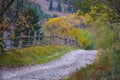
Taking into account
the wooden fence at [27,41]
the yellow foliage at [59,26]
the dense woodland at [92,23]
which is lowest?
the yellow foliage at [59,26]

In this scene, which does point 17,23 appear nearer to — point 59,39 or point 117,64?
point 117,64

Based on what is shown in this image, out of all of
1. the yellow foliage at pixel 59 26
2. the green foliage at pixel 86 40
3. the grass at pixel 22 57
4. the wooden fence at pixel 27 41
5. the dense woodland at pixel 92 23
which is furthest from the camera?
the yellow foliage at pixel 59 26

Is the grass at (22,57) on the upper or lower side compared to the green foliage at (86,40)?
upper

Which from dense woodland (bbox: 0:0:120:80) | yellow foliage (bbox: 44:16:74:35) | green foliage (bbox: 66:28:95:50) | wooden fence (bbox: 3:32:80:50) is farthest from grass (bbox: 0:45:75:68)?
yellow foliage (bbox: 44:16:74:35)

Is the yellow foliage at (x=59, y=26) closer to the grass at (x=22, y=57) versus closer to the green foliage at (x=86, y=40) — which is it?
the green foliage at (x=86, y=40)

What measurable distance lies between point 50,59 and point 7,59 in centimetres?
704

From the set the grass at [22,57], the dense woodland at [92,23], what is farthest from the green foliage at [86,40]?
the grass at [22,57]

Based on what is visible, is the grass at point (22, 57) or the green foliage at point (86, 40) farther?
the green foliage at point (86, 40)

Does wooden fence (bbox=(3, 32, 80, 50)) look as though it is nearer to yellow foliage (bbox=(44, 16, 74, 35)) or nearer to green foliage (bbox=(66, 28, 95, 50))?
green foliage (bbox=(66, 28, 95, 50))

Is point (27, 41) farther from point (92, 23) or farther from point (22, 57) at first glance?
point (92, 23)

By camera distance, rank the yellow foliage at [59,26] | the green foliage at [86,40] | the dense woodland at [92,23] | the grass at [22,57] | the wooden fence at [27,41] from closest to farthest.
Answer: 1. the dense woodland at [92,23]
2. the grass at [22,57]
3. the wooden fence at [27,41]
4. the green foliage at [86,40]
5. the yellow foliage at [59,26]

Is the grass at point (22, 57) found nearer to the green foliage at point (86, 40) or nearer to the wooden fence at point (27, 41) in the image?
the wooden fence at point (27, 41)

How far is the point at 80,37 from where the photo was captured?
80.1 m

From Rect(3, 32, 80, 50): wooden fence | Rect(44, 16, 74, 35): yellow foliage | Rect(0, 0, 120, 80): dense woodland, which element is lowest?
Rect(44, 16, 74, 35): yellow foliage
